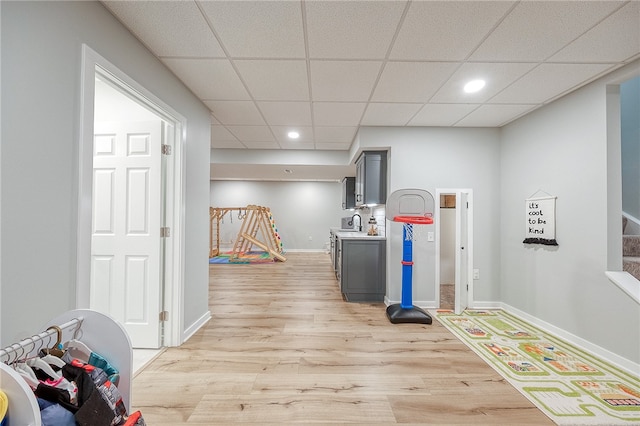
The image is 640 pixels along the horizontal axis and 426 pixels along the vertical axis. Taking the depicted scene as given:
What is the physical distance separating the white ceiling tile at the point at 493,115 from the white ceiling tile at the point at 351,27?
182 centimetres

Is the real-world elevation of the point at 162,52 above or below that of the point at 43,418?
above

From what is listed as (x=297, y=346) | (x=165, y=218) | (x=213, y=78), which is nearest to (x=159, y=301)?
(x=165, y=218)

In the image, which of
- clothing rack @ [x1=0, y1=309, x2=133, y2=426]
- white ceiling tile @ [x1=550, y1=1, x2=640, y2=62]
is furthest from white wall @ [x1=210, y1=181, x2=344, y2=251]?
clothing rack @ [x1=0, y1=309, x2=133, y2=426]

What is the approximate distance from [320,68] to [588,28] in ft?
6.05

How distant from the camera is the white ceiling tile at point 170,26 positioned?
5.23ft

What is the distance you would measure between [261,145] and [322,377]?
3957 millimetres

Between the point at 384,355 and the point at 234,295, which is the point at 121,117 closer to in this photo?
the point at 234,295

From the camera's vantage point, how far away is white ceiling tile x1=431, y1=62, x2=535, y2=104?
Result: 219cm

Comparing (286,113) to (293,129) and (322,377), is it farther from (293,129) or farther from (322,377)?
(322,377)

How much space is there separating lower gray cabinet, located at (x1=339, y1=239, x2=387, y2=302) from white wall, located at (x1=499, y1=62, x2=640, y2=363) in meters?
1.68

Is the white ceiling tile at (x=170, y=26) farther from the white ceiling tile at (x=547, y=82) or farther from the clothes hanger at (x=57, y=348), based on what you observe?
the white ceiling tile at (x=547, y=82)

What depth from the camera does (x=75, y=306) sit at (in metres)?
1.38

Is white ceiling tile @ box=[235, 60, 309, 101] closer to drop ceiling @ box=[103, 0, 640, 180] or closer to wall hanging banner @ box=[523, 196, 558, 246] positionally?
drop ceiling @ box=[103, 0, 640, 180]

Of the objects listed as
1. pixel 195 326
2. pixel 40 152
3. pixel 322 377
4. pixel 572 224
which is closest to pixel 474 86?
pixel 572 224
